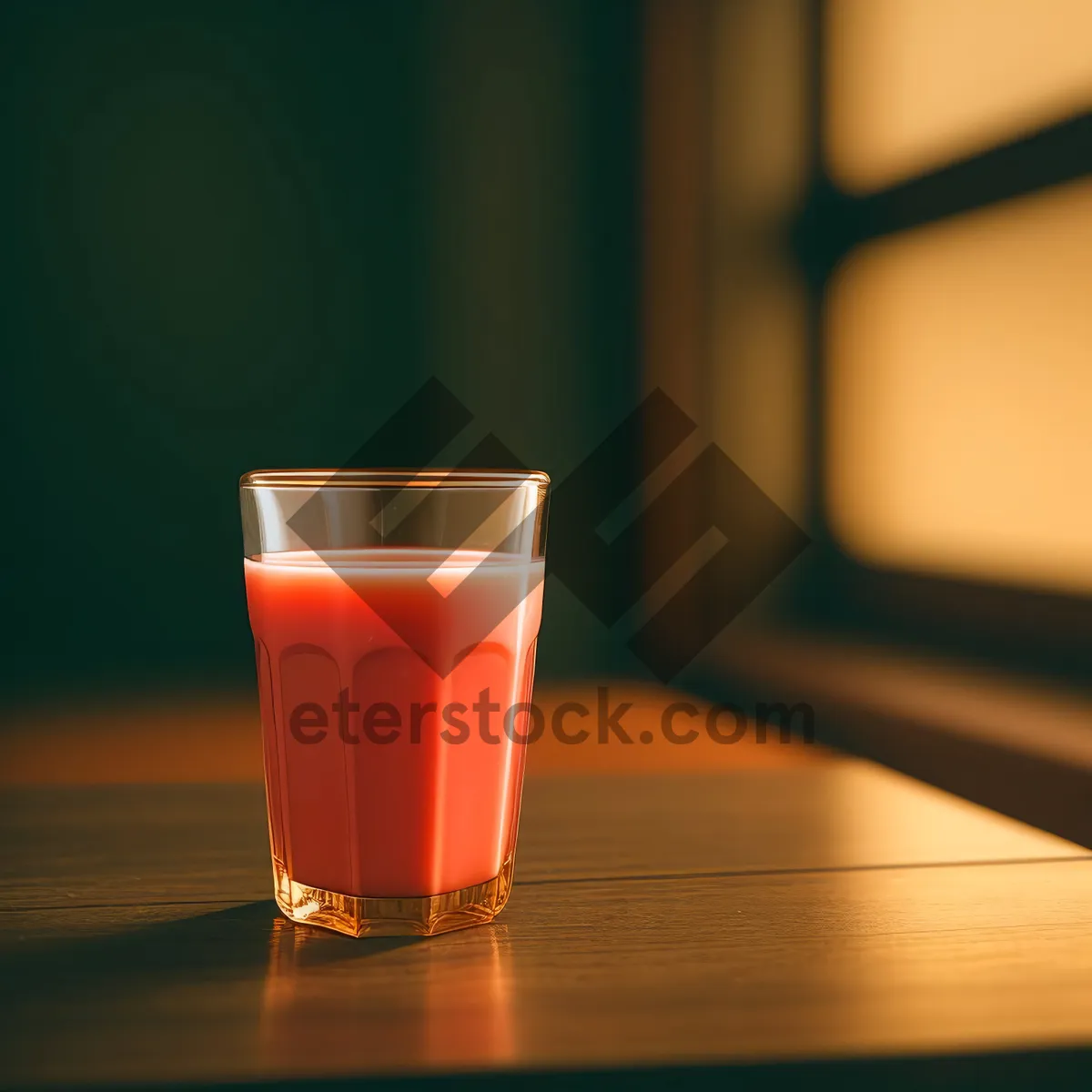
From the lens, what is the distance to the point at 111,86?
1703 mm

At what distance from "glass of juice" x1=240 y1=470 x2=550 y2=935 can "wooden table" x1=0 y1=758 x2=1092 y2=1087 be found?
25 mm

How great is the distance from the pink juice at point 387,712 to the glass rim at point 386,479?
0.10 ft

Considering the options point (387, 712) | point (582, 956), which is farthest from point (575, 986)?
point (387, 712)

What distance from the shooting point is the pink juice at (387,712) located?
0.51 m

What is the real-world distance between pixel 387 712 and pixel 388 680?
0.5 inches

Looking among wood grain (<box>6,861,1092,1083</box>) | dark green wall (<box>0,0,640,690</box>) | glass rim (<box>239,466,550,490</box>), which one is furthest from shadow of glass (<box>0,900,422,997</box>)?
dark green wall (<box>0,0,640,690</box>)

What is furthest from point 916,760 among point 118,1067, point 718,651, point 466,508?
point 118,1067

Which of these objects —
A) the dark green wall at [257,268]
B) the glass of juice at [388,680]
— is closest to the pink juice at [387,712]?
the glass of juice at [388,680]

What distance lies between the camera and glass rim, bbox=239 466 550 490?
498mm

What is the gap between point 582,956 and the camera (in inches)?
18.7

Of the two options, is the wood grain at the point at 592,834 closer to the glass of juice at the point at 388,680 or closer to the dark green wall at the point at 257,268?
the glass of juice at the point at 388,680

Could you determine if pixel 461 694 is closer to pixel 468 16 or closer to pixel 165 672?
pixel 165 672

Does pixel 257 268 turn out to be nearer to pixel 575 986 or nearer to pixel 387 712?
pixel 387 712

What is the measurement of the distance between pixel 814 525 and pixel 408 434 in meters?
0.62
